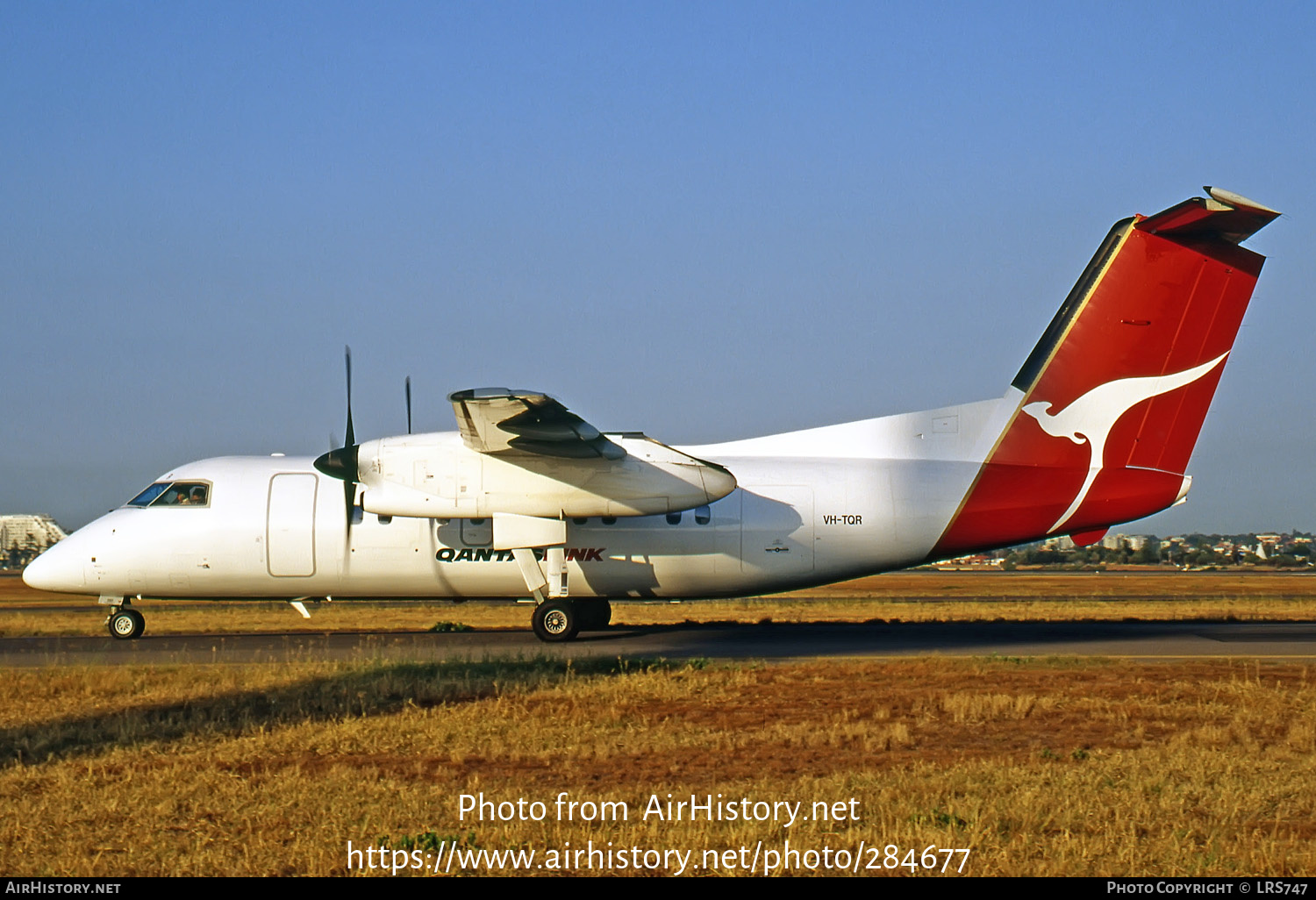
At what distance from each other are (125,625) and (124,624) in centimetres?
3

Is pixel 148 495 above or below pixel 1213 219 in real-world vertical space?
below

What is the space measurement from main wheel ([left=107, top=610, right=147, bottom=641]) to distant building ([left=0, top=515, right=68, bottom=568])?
134636 millimetres

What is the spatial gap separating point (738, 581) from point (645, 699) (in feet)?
23.0

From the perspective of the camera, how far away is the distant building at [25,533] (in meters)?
142

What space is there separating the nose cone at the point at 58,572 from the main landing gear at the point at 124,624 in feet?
2.56

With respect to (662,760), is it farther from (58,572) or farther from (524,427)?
→ (58,572)

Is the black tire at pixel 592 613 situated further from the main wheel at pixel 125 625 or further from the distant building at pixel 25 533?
the distant building at pixel 25 533

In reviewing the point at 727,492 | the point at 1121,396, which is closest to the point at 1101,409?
the point at 1121,396

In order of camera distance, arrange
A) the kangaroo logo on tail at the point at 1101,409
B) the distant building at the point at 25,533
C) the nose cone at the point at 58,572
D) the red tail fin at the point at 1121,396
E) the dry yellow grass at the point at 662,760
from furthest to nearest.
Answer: the distant building at the point at 25,533 < the nose cone at the point at 58,572 < the kangaroo logo on tail at the point at 1101,409 < the red tail fin at the point at 1121,396 < the dry yellow grass at the point at 662,760

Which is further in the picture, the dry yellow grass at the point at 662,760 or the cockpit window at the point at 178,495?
the cockpit window at the point at 178,495

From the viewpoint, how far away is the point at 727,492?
57.7 ft

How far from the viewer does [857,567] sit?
61.7 ft

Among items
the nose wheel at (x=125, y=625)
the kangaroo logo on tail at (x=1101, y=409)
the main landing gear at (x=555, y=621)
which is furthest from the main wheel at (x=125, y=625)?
the kangaroo logo on tail at (x=1101, y=409)

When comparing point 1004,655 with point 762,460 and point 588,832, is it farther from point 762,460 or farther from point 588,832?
point 588,832
